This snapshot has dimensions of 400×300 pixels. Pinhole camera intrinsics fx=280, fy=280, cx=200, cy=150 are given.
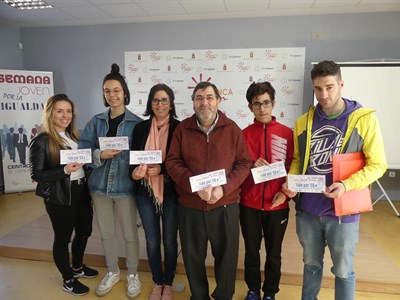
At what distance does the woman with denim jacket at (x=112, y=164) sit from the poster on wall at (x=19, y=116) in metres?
3.28

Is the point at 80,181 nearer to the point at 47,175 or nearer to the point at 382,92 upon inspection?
the point at 47,175

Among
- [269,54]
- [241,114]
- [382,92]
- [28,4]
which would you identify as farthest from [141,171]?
[28,4]

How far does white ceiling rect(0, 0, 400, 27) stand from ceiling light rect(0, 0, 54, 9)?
111 millimetres

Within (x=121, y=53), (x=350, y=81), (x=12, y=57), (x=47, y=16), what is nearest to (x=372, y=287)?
(x=350, y=81)

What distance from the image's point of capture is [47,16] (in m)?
4.43

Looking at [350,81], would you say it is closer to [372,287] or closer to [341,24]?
[341,24]

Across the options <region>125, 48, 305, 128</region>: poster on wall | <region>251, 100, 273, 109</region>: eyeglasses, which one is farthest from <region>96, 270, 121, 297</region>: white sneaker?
<region>125, 48, 305, 128</region>: poster on wall

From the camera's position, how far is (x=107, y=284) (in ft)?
6.89

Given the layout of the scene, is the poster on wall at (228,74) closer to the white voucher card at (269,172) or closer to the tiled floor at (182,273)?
the tiled floor at (182,273)

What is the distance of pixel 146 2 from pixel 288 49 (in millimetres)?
2142

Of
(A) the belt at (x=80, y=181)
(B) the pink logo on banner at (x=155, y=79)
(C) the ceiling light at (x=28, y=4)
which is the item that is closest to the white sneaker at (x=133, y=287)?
(A) the belt at (x=80, y=181)

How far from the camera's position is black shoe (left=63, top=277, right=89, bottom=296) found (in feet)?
6.80

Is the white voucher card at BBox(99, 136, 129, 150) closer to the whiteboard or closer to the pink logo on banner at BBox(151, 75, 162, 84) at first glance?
the pink logo on banner at BBox(151, 75, 162, 84)

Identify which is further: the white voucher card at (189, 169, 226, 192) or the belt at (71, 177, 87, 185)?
the belt at (71, 177, 87, 185)
